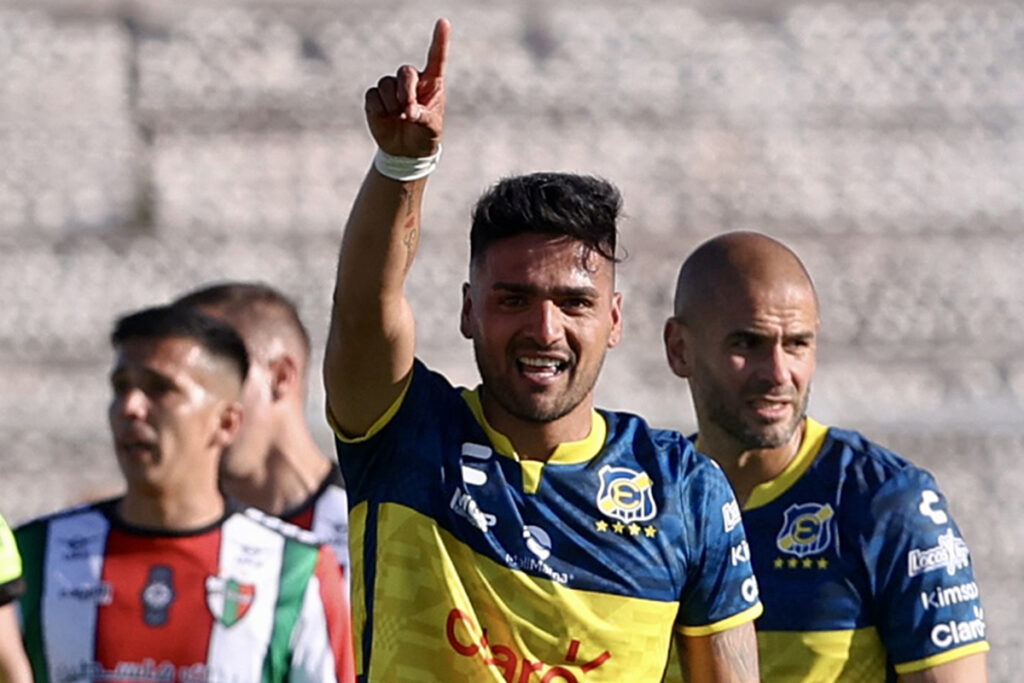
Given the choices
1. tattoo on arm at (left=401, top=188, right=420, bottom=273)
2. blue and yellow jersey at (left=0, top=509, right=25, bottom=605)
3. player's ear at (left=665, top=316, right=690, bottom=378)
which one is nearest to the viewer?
tattoo on arm at (left=401, top=188, right=420, bottom=273)

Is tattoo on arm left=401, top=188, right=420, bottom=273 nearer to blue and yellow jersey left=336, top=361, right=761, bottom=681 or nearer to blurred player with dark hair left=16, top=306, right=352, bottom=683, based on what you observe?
blue and yellow jersey left=336, top=361, right=761, bottom=681

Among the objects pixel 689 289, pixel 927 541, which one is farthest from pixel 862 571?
pixel 689 289

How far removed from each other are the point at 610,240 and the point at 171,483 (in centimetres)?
235

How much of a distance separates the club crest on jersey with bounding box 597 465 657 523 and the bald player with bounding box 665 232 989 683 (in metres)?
1.02

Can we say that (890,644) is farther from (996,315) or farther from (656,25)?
(656,25)

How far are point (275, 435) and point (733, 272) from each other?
86.8 inches

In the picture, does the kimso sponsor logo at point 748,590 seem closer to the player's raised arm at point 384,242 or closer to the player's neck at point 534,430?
the player's neck at point 534,430

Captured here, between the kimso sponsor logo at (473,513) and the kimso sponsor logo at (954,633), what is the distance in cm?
137

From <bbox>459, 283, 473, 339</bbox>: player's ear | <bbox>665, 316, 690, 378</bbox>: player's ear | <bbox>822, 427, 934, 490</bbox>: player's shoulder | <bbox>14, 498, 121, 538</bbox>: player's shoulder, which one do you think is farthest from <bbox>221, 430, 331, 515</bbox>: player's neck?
<bbox>459, 283, 473, 339</bbox>: player's ear

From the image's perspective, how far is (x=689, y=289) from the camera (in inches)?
222

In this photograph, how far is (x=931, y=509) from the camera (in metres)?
5.02

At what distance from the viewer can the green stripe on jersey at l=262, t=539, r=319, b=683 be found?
18.9 ft

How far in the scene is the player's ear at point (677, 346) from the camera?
5.62 metres

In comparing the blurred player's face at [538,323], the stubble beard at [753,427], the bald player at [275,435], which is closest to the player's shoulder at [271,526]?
the bald player at [275,435]
